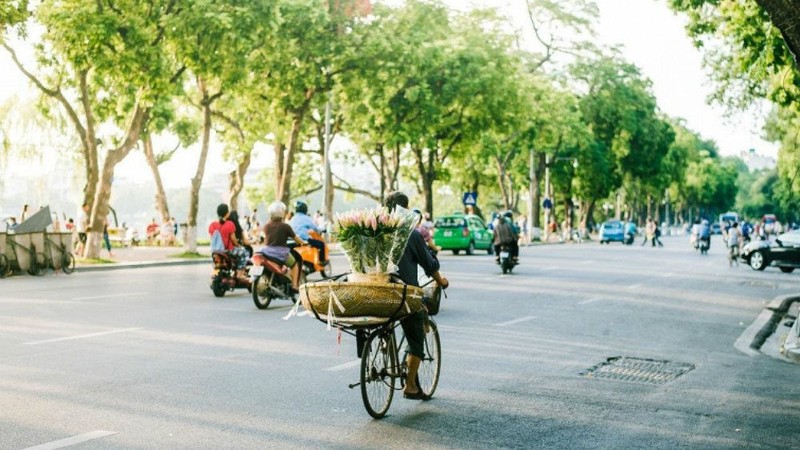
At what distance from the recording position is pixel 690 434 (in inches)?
289

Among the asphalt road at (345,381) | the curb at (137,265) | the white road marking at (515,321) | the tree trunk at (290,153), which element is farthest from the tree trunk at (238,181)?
the white road marking at (515,321)

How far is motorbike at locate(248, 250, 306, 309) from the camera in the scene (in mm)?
15773

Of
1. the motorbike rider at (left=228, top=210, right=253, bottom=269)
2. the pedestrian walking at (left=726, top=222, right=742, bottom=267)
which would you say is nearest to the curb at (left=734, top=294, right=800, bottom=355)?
the motorbike rider at (left=228, top=210, right=253, bottom=269)

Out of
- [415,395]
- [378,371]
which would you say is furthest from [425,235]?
[378,371]

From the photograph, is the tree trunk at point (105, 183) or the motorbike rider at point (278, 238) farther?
the tree trunk at point (105, 183)

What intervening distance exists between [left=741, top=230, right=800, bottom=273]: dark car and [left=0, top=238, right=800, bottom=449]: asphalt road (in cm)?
1753

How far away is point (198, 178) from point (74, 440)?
97.0 feet

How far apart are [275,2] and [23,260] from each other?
32.7ft

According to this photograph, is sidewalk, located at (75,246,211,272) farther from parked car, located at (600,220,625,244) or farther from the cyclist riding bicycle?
parked car, located at (600,220,625,244)

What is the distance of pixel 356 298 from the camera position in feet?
23.4

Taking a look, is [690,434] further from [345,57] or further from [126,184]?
[126,184]

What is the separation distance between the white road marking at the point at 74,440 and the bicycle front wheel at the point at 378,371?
185 cm

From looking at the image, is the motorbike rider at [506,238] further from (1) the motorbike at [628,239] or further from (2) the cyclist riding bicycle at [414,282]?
(1) the motorbike at [628,239]

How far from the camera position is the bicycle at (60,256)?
947 inches
